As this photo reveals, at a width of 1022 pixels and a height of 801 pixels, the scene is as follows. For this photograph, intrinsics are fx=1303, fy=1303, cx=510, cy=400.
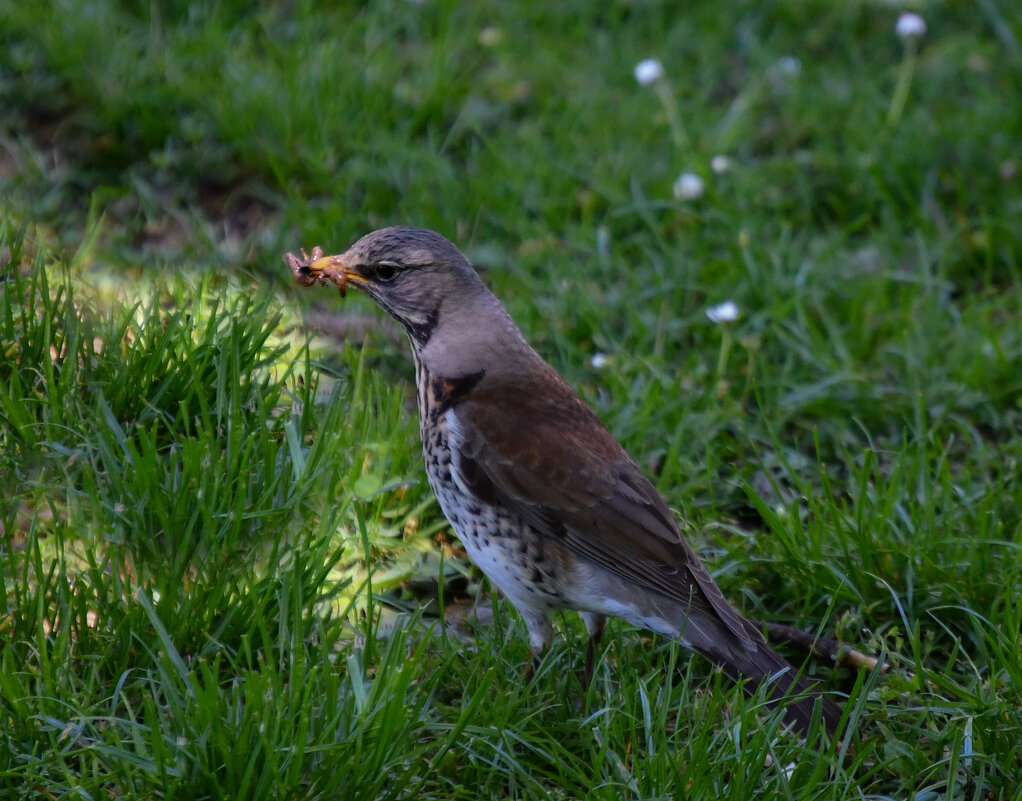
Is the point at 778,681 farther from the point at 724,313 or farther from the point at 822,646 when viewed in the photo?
the point at 724,313

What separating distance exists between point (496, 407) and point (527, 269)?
6.57 ft

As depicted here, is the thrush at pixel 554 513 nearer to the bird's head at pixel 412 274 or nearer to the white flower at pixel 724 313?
the bird's head at pixel 412 274

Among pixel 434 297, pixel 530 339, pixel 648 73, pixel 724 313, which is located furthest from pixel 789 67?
pixel 434 297

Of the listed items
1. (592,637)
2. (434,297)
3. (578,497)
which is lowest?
(592,637)

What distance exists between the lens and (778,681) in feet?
11.8

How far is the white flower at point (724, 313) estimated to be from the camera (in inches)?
209

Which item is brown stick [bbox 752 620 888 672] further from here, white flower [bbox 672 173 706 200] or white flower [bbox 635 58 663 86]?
white flower [bbox 635 58 663 86]

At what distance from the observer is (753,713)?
10.8ft

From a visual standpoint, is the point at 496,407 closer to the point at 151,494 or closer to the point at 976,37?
the point at 151,494

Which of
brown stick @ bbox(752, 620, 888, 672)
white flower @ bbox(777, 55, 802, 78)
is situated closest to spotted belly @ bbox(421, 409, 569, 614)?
brown stick @ bbox(752, 620, 888, 672)

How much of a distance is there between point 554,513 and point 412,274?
87 cm

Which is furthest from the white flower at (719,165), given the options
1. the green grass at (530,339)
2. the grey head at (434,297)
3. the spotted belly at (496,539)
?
the spotted belly at (496,539)

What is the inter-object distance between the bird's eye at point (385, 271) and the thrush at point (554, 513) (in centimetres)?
2

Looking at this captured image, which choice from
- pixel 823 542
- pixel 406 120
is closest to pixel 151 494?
pixel 823 542
